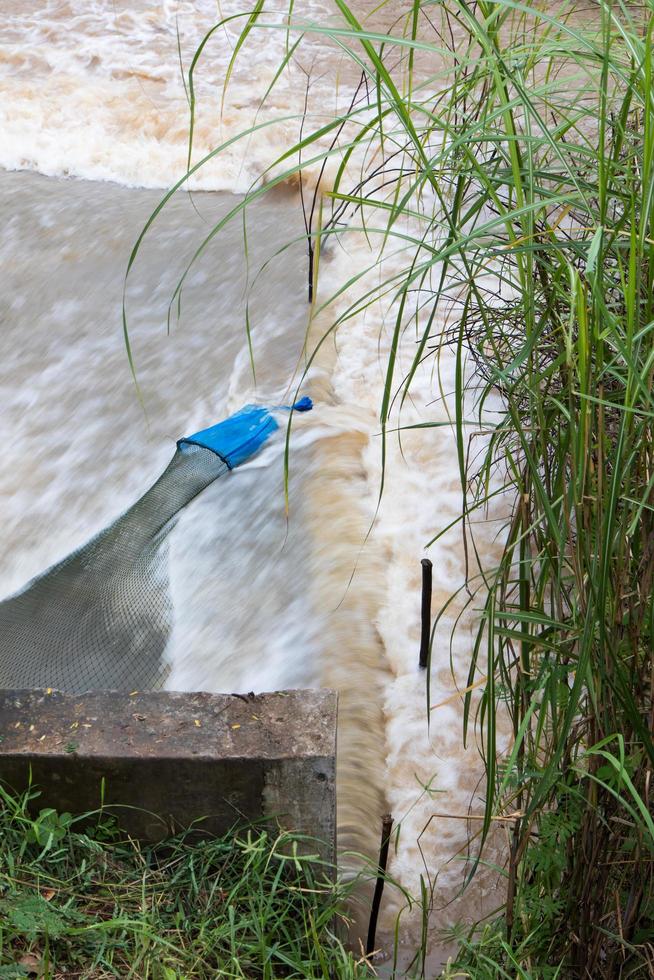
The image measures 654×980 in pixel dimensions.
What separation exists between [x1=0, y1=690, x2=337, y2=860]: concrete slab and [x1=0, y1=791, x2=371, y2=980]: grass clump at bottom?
48 mm

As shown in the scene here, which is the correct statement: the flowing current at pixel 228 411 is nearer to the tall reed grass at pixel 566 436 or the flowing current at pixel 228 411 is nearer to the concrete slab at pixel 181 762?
the tall reed grass at pixel 566 436

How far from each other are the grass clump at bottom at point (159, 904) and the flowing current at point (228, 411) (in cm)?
48

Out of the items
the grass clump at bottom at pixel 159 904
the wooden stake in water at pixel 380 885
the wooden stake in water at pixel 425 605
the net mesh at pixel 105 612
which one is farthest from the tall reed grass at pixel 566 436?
the net mesh at pixel 105 612

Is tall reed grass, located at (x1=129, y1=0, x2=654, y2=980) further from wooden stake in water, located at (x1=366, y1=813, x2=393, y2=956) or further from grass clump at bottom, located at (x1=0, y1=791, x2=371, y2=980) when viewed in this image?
grass clump at bottom, located at (x1=0, y1=791, x2=371, y2=980)

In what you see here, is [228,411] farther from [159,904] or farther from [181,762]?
[159,904]

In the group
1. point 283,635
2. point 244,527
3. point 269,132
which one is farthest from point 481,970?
point 269,132

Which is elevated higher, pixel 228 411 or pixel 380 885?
pixel 228 411

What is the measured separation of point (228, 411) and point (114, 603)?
1.49 m

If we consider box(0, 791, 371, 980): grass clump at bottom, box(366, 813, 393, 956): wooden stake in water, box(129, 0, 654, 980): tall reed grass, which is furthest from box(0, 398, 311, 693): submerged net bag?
box(129, 0, 654, 980): tall reed grass

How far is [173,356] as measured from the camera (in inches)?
200

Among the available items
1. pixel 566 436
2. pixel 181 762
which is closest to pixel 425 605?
pixel 181 762

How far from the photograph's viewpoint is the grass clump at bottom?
2020mm

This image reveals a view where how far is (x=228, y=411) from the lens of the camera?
4.66 metres

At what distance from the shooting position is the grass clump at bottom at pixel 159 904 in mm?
2020
